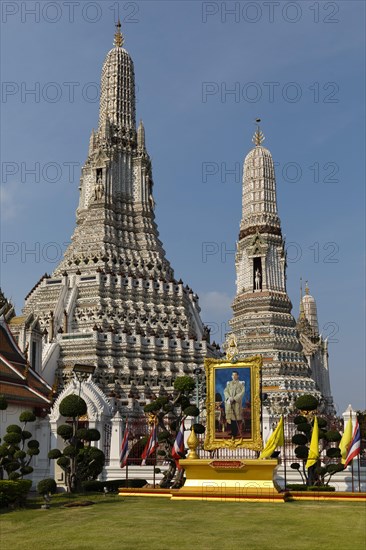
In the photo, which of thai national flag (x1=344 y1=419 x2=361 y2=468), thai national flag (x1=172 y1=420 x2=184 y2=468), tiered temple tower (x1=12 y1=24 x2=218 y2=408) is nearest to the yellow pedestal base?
thai national flag (x1=172 y1=420 x2=184 y2=468)

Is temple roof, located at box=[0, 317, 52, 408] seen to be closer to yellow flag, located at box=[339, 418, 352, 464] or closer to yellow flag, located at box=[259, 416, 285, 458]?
yellow flag, located at box=[259, 416, 285, 458]

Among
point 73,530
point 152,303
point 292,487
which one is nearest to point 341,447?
point 292,487

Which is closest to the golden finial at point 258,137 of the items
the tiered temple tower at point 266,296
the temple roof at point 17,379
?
the tiered temple tower at point 266,296

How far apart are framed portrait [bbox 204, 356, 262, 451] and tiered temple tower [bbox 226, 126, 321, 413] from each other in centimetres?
3105

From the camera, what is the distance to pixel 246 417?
28.8 metres

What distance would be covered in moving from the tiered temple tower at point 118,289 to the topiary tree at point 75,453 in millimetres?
19008

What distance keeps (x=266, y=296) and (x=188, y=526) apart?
51402 mm

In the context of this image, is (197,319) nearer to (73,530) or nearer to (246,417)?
(246,417)

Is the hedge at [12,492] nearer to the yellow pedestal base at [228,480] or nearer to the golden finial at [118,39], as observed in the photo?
the yellow pedestal base at [228,480]

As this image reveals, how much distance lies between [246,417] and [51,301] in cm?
3516

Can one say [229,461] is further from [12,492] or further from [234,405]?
[12,492]

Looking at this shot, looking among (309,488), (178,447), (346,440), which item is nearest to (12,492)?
(178,447)

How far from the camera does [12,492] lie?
80.6ft

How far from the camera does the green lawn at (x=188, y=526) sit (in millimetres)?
16188
